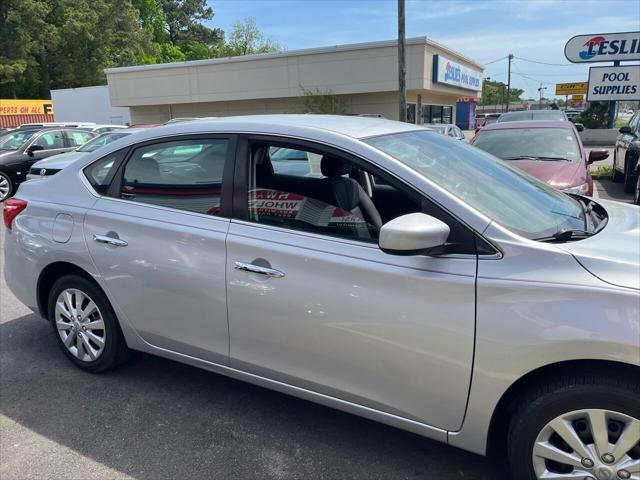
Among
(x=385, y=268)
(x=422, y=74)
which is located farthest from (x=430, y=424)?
(x=422, y=74)

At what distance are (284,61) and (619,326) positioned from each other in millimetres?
25119

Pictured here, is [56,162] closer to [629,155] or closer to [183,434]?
[183,434]

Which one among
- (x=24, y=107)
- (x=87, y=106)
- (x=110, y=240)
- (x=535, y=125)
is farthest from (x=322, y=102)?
(x=24, y=107)

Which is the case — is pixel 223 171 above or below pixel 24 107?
below

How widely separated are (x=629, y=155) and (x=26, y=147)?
13.1 m

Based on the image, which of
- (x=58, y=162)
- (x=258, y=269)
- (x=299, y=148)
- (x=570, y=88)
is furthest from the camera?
(x=570, y=88)

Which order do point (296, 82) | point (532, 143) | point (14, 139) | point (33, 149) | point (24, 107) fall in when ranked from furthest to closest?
point (24, 107), point (296, 82), point (14, 139), point (33, 149), point (532, 143)

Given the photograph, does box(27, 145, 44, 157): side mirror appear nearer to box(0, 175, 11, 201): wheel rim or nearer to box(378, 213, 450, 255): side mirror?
box(0, 175, 11, 201): wheel rim

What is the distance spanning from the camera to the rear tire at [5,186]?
11.1 meters

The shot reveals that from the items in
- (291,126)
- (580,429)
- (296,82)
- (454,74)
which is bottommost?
(580,429)

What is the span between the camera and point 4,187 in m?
11.1

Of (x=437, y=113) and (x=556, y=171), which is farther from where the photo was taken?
(x=437, y=113)

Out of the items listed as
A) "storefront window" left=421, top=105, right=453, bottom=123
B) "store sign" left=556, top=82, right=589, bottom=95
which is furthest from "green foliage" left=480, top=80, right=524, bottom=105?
"storefront window" left=421, top=105, right=453, bottom=123

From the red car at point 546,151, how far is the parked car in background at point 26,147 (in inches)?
382
